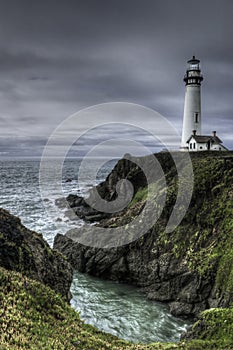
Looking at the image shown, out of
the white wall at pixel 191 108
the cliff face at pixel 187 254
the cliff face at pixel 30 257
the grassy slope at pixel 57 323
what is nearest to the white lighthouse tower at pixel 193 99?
the white wall at pixel 191 108

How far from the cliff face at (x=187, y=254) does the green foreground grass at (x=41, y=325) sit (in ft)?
35.2

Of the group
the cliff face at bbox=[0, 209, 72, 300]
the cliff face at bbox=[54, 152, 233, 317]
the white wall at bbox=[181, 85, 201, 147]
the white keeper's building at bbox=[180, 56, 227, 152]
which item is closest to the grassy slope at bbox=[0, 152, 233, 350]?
the cliff face at bbox=[54, 152, 233, 317]

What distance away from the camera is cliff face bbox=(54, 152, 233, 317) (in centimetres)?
1988

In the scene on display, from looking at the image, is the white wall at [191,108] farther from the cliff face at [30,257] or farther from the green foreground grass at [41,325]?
the green foreground grass at [41,325]

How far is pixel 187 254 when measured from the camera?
22750 mm

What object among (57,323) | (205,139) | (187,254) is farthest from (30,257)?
(205,139)

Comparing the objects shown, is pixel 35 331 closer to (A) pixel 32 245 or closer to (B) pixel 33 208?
(A) pixel 32 245

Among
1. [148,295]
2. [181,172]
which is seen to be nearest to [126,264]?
→ [148,295]

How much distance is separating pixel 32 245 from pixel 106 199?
33.8 meters

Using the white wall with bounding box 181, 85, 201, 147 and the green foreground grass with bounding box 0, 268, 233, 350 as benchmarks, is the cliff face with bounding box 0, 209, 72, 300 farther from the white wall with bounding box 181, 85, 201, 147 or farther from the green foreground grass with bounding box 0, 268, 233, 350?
the white wall with bounding box 181, 85, 201, 147

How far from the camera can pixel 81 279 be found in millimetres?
25000

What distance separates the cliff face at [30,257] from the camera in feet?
30.8

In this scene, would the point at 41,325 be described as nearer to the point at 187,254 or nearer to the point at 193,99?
the point at 187,254

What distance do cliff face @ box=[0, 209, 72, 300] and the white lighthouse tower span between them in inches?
1509
